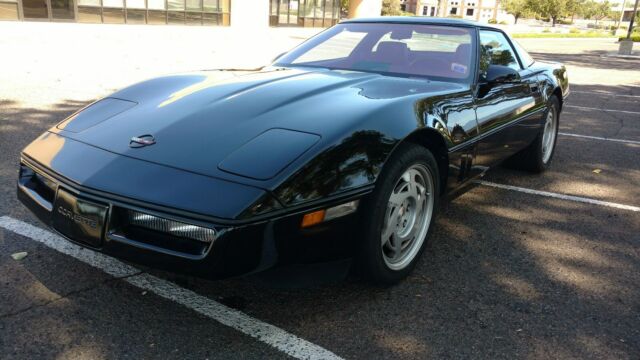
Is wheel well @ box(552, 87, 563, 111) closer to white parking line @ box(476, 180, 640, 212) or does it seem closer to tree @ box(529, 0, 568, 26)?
white parking line @ box(476, 180, 640, 212)

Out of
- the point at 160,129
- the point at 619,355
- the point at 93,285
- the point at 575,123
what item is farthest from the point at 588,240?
the point at 575,123

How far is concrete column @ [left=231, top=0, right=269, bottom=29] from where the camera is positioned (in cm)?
2472

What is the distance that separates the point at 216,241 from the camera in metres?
1.96

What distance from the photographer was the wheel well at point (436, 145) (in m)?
2.73

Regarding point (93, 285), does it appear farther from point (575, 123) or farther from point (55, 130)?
point (575, 123)

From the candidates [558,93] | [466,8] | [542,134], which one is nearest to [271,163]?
[542,134]

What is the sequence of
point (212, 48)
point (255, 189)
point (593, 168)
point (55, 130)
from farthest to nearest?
point (212, 48) → point (593, 168) → point (55, 130) → point (255, 189)

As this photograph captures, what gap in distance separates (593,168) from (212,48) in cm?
1289

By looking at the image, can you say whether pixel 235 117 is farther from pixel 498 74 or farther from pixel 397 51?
pixel 498 74

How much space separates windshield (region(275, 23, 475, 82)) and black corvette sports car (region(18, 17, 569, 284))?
3 cm

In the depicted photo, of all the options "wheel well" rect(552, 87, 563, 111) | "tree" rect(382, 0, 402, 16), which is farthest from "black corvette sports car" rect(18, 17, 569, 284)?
"tree" rect(382, 0, 402, 16)

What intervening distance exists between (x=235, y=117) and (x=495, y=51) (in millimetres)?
2415

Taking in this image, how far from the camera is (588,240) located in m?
3.52

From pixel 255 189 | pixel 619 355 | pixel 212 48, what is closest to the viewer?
pixel 255 189
